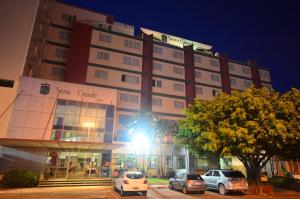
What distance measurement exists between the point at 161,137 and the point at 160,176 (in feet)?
19.5

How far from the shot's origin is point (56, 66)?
3856cm

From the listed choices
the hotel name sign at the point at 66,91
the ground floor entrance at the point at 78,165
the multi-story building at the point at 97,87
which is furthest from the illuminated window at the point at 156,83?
the ground floor entrance at the point at 78,165

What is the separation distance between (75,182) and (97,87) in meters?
11.6

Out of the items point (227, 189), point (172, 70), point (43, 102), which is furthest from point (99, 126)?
point (172, 70)

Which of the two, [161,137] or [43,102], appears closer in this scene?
[43,102]

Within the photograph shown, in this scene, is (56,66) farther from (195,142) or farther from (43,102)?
Result: (195,142)

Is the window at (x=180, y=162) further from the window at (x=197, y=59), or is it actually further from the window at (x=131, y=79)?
the window at (x=197, y=59)

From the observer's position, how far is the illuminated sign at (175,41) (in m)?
49.2

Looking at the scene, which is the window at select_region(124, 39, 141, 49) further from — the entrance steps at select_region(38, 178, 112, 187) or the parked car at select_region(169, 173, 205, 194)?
the parked car at select_region(169, 173, 205, 194)

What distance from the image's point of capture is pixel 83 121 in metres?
26.8

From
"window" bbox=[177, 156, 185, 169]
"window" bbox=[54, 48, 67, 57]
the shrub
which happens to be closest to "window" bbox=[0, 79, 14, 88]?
the shrub

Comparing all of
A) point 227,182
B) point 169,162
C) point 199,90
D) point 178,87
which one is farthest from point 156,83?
point 227,182

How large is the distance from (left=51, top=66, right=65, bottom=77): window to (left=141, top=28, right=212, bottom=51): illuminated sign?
19.6 metres

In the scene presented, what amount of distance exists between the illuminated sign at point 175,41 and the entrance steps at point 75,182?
34.4 meters
